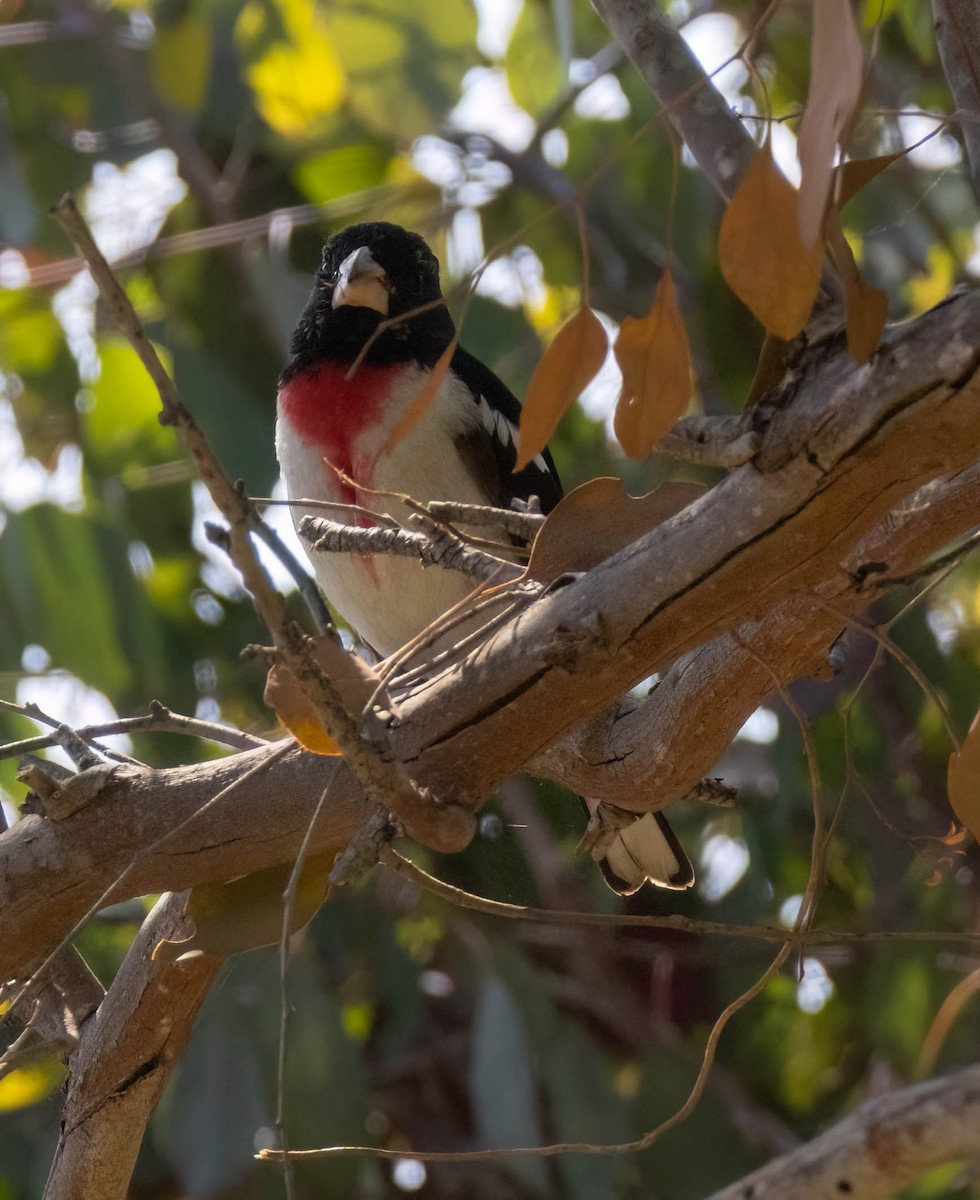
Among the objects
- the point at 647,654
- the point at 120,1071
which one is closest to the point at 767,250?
the point at 647,654

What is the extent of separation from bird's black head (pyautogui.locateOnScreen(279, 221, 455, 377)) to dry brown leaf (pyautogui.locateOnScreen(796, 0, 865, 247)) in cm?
158

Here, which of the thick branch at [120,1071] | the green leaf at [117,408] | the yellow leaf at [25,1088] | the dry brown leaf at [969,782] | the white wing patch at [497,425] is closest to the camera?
the dry brown leaf at [969,782]

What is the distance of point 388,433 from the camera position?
7.60 feet

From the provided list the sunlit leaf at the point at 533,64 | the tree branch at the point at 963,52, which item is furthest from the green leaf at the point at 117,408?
the tree branch at the point at 963,52

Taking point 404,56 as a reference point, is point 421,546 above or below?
below

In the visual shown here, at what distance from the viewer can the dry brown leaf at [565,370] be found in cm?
103

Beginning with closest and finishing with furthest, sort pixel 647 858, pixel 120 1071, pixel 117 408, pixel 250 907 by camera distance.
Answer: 1. pixel 250 907
2. pixel 120 1071
3. pixel 647 858
4. pixel 117 408

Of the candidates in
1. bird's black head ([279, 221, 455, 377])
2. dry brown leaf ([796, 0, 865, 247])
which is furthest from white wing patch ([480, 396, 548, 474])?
dry brown leaf ([796, 0, 865, 247])

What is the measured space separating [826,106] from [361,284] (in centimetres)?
172

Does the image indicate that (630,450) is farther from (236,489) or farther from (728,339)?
(728,339)

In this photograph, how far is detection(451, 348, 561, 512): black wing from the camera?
2543 mm

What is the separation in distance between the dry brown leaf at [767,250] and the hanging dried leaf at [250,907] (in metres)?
0.81

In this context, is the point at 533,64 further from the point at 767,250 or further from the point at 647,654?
the point at 767,250

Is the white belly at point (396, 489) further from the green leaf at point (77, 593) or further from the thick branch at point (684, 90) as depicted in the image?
the thick branch at point (684, 90)
